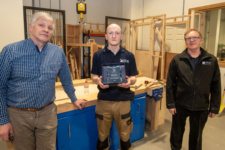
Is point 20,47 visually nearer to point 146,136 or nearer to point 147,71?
point 146,136

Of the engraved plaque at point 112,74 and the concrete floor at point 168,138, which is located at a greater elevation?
the engraved plaque at point 112,74

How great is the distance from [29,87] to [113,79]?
691 millimetres

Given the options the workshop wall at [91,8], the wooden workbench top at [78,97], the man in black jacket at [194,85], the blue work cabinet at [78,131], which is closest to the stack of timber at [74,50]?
the workshop wall at [91,8]

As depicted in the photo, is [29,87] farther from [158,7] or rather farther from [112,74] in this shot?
[158,7]

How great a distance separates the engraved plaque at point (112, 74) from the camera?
155 centimetres

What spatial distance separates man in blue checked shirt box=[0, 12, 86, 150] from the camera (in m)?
1.26

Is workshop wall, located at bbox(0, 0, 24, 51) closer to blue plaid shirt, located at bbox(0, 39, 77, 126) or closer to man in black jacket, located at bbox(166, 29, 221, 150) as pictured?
blue plaid shirt, located at bbox(0, 39, 77, 126)

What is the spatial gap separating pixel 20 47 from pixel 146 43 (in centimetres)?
455

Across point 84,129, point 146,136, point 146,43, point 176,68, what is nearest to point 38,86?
point 84,129

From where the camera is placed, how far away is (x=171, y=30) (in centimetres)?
452

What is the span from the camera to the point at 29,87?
4.20 ft

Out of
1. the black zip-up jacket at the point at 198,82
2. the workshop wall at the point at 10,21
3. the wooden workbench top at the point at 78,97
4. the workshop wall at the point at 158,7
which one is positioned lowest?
the wooden workbench top at the point at 78,97

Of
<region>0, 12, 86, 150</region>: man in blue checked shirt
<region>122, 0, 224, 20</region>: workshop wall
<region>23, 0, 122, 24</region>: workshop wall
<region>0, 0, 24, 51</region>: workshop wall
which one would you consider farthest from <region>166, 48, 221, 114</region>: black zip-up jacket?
<region>23, 0, 122, 24</region>: workshop wall

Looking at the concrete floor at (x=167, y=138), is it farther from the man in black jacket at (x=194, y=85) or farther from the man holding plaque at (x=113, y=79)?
the man holding plaque at (x=113, y=79)
